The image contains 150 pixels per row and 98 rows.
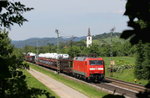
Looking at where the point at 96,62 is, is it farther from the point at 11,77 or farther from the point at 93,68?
the point at 11,77

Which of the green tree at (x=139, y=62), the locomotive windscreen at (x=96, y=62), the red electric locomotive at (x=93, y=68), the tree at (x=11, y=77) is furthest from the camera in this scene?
the green tree at (x=139, y=62)

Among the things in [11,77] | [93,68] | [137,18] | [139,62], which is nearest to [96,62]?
[93,68]

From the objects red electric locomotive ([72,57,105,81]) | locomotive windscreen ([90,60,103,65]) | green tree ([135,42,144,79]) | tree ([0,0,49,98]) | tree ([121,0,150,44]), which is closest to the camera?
tree ([121,0,150,44])

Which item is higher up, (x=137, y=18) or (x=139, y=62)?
(x=137, y=18)

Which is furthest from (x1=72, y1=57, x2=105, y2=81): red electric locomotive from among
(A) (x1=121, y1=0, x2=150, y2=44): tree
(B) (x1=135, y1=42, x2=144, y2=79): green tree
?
(A) (x1=121, y1=0, x2=150, y2=44): tree

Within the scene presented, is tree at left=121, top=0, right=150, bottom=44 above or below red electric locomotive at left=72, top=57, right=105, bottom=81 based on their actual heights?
above

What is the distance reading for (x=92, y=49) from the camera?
104 metres

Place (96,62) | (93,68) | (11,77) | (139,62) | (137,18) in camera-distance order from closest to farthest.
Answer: (137,18) → (11,77) → (93,68) → (96,62) → (139,62)

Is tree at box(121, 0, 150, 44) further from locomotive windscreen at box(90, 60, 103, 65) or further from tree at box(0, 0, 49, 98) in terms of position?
locomotive windscreen at box(90, 60, 103, 65)

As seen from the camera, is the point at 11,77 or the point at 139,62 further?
the point at 139,62

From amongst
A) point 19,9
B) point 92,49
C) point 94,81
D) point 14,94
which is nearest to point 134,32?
point 19,9

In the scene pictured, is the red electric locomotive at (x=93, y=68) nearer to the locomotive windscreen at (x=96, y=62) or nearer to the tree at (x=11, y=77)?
the locomotive windscreen at (x=96, y=62)

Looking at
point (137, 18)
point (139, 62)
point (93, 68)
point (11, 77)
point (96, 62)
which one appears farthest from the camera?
point (139, 62)

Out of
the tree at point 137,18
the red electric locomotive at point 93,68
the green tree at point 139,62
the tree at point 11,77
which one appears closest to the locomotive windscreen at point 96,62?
the red electric locomotive at point 93,68
